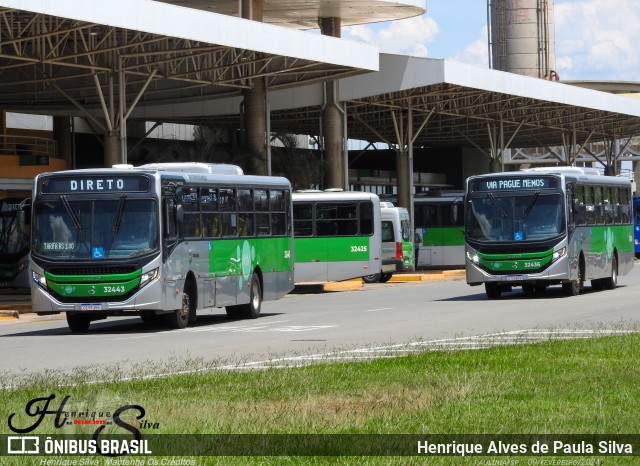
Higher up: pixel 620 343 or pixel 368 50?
pixel 368 50

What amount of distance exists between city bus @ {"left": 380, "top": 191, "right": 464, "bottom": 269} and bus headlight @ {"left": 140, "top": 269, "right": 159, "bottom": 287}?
37.0 meters

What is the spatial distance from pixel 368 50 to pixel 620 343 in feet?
110

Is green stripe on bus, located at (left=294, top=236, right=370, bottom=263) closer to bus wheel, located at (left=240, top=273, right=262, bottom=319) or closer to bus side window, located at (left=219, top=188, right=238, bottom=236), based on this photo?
bus wheel, located at (left=240, top=273, right=262, bottom=319)

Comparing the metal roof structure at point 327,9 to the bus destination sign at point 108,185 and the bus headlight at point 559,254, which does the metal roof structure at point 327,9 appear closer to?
the bus headlight at point 559,254

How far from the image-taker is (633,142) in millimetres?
99375

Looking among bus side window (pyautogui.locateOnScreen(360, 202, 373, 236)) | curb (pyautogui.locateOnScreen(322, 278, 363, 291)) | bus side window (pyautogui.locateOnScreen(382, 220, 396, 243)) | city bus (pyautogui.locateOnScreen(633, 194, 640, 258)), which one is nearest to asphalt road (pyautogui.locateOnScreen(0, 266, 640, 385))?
bus side window (pyautogui.locateOnScreen(360, 202, 373, 236))

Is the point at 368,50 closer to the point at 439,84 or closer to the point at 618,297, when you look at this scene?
the point at 439,84

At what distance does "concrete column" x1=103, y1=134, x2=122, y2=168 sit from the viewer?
148 feet

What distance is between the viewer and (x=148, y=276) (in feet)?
77.8

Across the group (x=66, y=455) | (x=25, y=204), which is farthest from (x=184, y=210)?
(x=66, y=455)

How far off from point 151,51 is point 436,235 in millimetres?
21013

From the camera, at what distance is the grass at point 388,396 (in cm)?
1022

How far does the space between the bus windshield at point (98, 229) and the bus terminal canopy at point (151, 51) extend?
1107 centimetres

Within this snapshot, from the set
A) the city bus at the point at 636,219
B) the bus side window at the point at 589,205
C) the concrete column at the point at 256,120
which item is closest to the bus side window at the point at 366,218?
the bus side window at the point at 589,205
